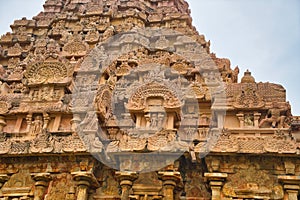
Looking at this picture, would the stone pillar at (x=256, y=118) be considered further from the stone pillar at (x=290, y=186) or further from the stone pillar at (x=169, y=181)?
the stone pillar at (x=169, y=181)

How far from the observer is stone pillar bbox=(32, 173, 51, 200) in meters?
14.3

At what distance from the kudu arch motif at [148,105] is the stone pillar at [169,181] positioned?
1.36 ft

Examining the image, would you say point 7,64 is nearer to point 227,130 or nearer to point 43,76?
point 43,76

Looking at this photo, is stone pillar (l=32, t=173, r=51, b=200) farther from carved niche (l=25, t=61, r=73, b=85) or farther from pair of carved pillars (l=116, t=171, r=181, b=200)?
carved niche (l=25, t=61, r=73, b=85)

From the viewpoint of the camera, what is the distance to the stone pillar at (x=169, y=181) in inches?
534

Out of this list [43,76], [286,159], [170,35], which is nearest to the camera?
[286,159]

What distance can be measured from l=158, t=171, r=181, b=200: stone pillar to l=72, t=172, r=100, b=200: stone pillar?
2275mm

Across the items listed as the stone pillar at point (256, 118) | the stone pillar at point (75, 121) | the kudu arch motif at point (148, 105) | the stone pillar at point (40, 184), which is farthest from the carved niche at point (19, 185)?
the stone pillar at point (256, 118)

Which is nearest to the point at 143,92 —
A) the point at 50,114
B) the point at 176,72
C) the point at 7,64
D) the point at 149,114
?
the point at 149,114

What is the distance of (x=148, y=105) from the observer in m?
16.2

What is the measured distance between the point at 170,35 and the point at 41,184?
1077 centimetres

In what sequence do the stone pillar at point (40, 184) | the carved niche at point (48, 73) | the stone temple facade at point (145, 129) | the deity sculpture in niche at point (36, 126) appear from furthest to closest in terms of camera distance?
the carved niche at point (48, 73) < the deity sculpture in niche at point (36, 126) < the stone pillar at point (40, 184) < the stone temple facade at point (145, 129)

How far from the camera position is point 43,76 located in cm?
1798

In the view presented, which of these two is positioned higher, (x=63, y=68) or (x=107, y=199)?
(x=63, y=68)
